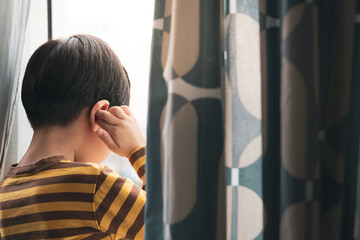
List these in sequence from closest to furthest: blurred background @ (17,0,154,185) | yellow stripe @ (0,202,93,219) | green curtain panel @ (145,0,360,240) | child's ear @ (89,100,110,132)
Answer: green curtain panel @ (145,0,360,240) < yellow stripe @ (0,202,93,219) < child's ear @ (89,100,110,132) < blurred background @ (17,0,154,185)

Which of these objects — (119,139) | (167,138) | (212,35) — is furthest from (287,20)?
(119,139)

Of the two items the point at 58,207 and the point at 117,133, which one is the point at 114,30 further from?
the point at 58,207

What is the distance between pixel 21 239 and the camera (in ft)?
3.06

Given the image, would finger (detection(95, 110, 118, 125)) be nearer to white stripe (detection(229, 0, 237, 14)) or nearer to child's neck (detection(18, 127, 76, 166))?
child's neck (detection(18, 127, 76, 166))

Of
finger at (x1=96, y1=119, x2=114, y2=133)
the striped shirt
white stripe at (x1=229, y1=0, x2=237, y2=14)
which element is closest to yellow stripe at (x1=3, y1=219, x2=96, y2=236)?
the striped shirt

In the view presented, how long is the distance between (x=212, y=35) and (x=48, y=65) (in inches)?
19.1

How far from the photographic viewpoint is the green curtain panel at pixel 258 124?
0.62 meters

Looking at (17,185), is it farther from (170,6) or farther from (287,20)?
(287,20)

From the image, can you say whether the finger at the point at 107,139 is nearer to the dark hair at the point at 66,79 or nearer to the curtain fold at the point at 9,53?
the dark hair at the point at 66,79

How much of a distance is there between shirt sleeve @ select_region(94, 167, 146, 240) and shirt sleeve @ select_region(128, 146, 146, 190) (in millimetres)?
66

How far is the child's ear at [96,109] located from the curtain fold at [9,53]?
0.27 metres

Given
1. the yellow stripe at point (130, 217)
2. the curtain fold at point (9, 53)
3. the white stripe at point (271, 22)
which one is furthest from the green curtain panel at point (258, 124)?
the curtain fold at point (9, 53)

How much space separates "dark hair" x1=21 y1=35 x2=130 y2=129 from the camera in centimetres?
98

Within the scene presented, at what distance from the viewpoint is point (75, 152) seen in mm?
1036
